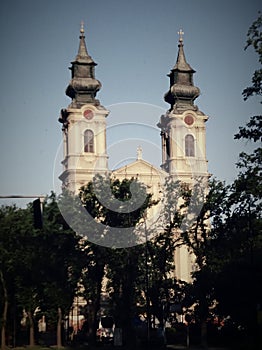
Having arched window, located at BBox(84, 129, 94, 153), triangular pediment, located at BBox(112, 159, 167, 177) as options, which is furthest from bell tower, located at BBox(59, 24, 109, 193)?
triangular pediment, located at BBox(112, 159, 167, 177)

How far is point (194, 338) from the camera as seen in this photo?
192ft

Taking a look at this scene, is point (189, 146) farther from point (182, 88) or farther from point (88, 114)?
point (88, 114)

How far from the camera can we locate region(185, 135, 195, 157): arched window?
95.8 m

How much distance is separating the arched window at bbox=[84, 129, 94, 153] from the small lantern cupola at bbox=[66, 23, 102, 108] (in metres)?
4.21

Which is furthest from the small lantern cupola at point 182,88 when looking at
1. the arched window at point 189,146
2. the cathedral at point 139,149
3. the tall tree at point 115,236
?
the tall tree at point 115,236

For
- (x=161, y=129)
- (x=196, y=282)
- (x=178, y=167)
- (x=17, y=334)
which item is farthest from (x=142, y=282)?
(x=161, y=129)

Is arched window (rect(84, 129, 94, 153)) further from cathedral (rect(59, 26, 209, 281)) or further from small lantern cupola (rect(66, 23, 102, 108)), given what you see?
small lantern cupola (rect(66, 23, 102, 108))

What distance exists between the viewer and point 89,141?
9250 centimetres

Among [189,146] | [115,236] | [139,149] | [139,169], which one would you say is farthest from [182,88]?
[115,236]

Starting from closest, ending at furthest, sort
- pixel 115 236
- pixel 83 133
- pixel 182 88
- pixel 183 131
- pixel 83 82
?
pixel 115 236, pixel 83 133, pixel 83 82, pixel 183 131, pixel 182 88

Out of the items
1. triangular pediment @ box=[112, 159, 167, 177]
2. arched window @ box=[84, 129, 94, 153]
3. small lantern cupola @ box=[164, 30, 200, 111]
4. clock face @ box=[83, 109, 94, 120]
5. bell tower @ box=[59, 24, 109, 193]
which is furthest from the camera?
small lantern cupola @ box=[164, 30, 200, 111]

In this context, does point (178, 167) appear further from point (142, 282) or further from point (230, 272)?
point (230, 272)

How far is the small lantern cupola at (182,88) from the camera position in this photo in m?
98.2

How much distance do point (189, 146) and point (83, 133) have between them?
13470mm
